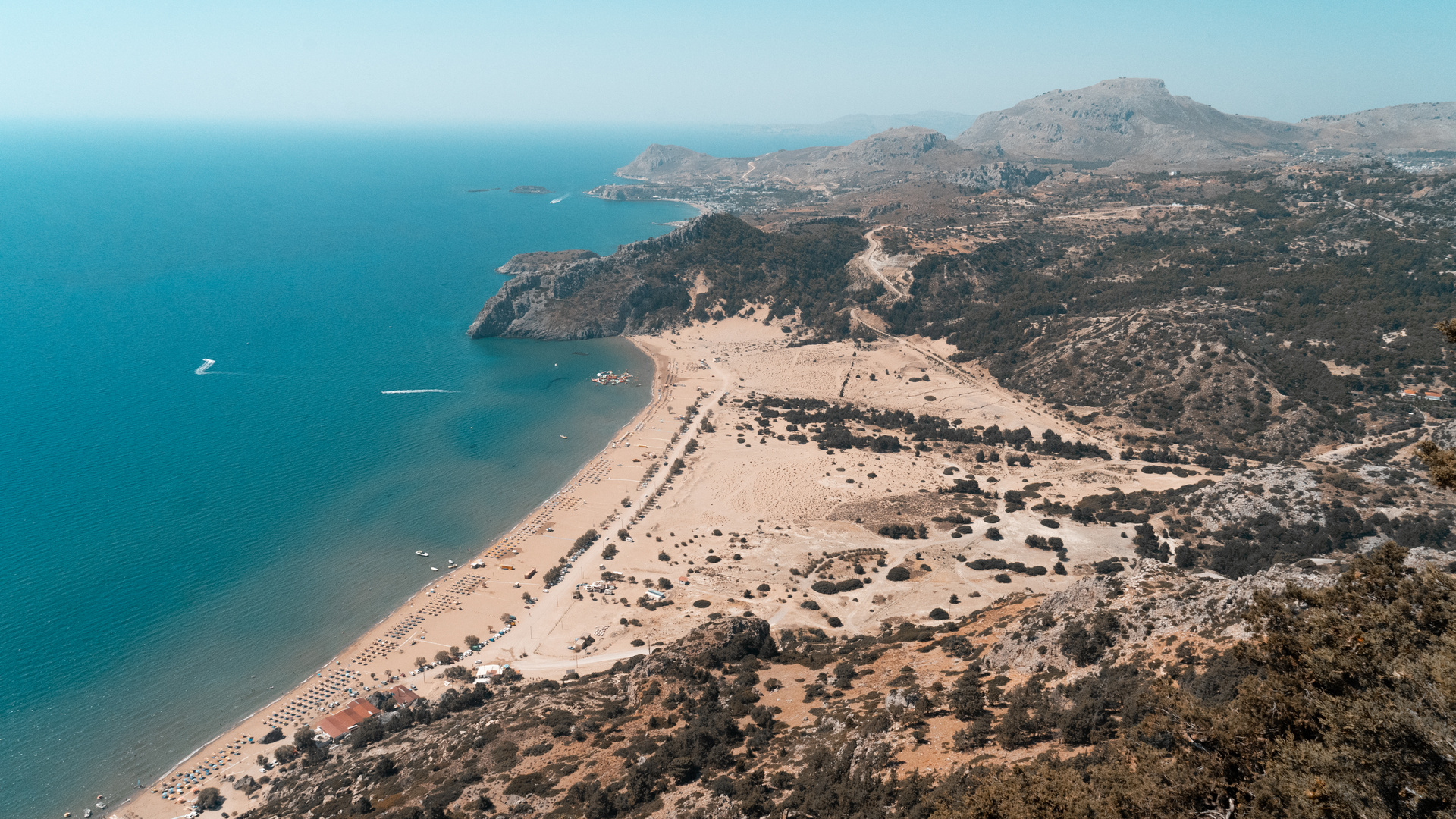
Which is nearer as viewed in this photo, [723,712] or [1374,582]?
[1374,582]

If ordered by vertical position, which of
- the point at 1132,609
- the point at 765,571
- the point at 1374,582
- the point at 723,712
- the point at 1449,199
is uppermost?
the point at 1449,199

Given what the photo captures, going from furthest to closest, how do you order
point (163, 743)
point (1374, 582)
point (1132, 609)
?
point (163, 743)
point (1132, 609)
point (1374, 582)

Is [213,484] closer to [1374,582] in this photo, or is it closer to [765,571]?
[765,571]

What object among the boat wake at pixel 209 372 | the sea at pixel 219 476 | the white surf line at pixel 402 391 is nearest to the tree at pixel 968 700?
the sea at pixel 219 476

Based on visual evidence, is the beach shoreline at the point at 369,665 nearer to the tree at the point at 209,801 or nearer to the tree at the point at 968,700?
the tree at the point at 209,801

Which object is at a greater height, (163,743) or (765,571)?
(765,571)

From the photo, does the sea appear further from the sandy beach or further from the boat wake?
the sandy beach

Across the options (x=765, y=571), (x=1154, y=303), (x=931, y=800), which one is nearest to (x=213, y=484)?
(x=765, y=571)

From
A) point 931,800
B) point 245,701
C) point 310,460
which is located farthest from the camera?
point 310,460
